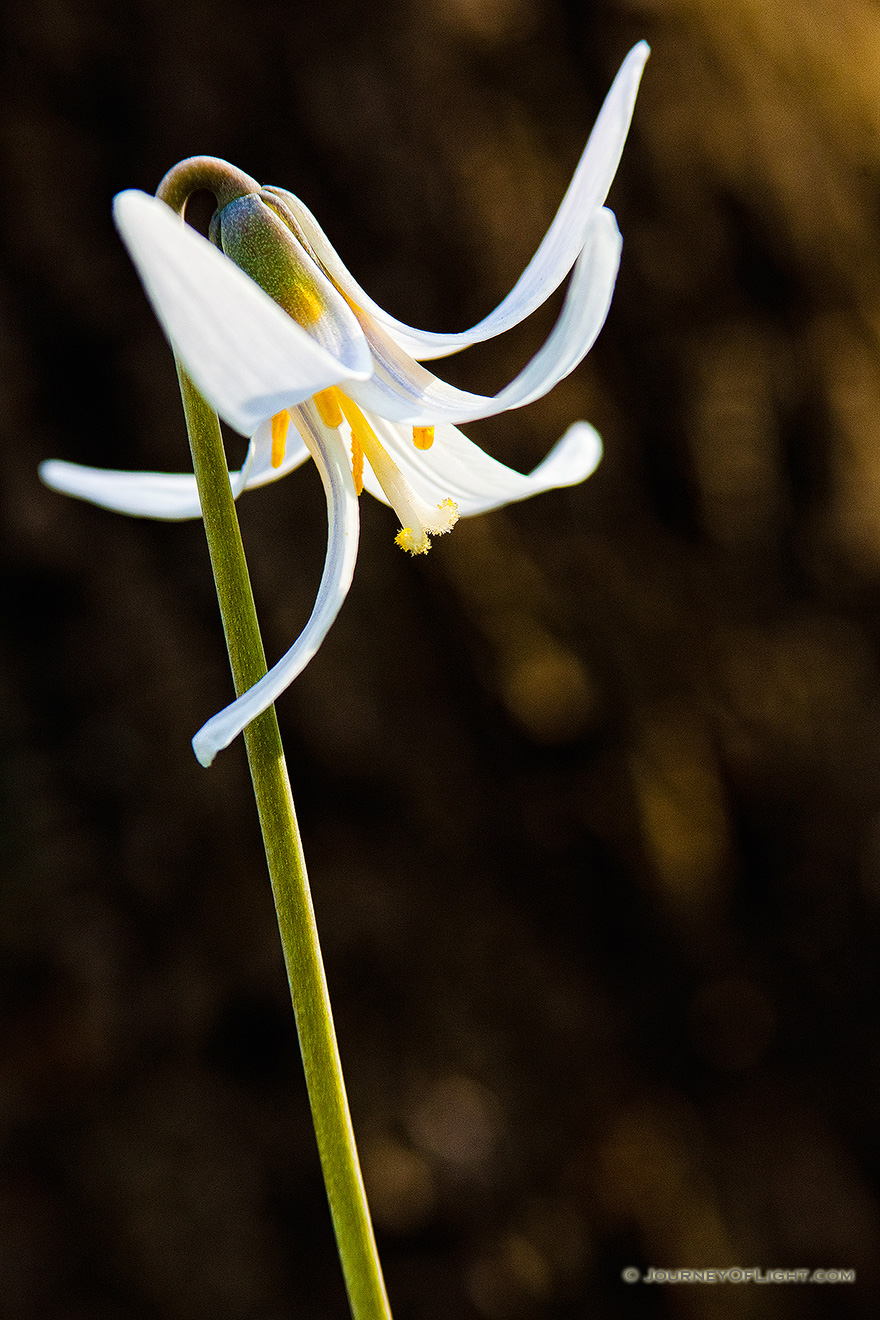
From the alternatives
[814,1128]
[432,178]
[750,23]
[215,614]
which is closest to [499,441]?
[432,178]

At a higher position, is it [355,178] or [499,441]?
[355,178]

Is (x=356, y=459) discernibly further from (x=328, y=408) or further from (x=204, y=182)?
(x=204, y=182)

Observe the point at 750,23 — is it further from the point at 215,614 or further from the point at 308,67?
the point at 215,614

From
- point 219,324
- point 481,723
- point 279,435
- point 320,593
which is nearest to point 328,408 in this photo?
point 279,435

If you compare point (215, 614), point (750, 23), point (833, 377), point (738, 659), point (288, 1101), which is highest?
point (750, 23)

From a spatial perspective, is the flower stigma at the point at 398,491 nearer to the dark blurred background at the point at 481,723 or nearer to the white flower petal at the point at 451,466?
the white flower petal at the point at 451,466

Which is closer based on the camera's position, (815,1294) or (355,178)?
(355,178)

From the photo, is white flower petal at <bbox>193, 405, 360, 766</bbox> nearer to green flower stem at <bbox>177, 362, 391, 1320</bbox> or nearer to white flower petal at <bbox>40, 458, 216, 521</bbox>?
green flower stem at <bbox>177, 362, 391, 1320</bbox>
